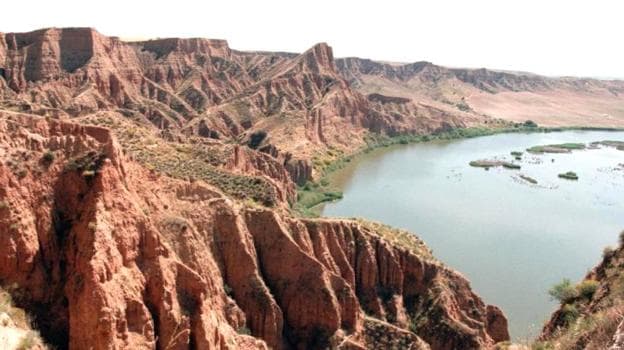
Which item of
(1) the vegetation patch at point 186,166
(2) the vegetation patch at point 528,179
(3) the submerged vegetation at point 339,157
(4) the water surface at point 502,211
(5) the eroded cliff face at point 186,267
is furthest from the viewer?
(2) the vegetation patch at point 528,179

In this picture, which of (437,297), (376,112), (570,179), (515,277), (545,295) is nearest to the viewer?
(437,297)

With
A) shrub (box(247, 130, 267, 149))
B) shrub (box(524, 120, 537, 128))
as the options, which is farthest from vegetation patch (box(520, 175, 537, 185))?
shrub (box(524, 120, 537, 128))

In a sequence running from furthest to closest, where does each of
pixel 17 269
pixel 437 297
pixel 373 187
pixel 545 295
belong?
pixel 373 187 < pixel 545 295 < pixel 437 297 < pixel 17 269

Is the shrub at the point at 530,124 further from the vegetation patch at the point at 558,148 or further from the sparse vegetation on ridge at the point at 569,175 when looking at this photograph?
the sparse vegetation on ridge at the point at 569,175

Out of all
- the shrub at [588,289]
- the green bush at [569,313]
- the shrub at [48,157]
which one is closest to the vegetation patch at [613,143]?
the shrub at [588,289]

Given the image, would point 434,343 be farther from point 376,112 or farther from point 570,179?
point 376,112

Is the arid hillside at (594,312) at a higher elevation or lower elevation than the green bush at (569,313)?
higher

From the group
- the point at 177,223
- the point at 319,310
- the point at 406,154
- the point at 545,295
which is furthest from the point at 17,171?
the point at 406,154
